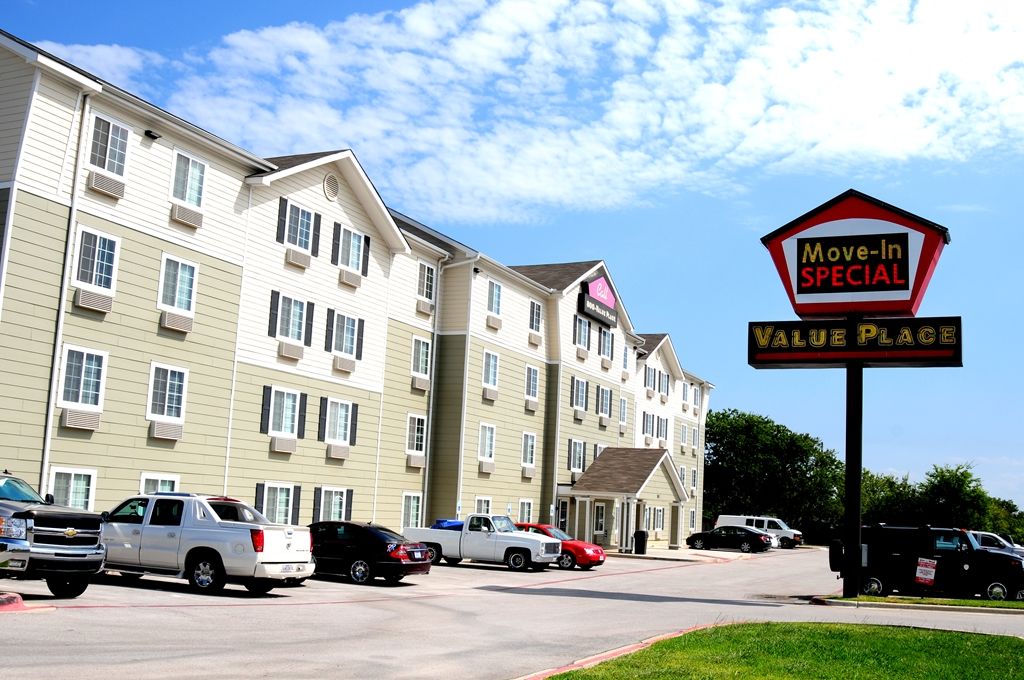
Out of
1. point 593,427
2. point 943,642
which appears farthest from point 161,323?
point 593,427

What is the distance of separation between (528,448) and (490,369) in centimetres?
549

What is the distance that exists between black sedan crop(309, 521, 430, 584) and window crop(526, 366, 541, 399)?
21.0m

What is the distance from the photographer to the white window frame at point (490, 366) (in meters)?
41.2

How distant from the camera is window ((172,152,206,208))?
26938 mm

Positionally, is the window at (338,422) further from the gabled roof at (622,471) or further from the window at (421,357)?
the gabled roof at (622,471)

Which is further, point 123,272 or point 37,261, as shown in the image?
point 123,272

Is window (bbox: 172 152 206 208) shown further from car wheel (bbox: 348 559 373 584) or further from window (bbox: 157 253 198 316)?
car wheel (bbox: 348 559 373 584)

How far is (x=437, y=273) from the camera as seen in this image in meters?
40.0

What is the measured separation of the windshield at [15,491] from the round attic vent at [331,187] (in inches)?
679

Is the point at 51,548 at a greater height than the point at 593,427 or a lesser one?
lesser

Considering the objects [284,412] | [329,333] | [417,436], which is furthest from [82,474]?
[417,436]

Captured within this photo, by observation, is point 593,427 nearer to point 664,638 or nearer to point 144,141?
point 144,141

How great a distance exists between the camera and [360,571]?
79.0 ft

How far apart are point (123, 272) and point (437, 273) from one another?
16201 mm
